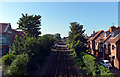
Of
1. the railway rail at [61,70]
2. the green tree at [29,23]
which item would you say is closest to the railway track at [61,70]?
the railway rail at [61,70]

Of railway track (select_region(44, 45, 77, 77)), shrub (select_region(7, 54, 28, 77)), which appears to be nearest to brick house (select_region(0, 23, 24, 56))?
railway track (select_region(44, 45, 77, 77))

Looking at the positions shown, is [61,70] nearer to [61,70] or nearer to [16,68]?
[61,70]

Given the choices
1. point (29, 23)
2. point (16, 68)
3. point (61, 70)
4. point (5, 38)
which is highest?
point (29, 23)

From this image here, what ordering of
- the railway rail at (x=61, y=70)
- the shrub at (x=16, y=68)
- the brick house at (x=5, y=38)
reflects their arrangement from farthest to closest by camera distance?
1. the brick house at (x=5, y=38)
2. the railway rail at (x=61, y=70)
3. the shrub at (x=16, y=68)

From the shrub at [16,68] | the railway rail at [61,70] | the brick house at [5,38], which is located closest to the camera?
the shrub at [16,68]

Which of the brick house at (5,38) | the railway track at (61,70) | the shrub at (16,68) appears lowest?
the railway track at (61,70)

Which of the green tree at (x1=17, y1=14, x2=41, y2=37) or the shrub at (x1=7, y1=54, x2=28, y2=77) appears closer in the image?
the shrub at (x1=7, y1=54, x2=28, y2=77)

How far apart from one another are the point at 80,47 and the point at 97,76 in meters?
17.0

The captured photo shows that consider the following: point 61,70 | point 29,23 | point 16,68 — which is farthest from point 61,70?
point 29,23

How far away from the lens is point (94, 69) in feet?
55.6

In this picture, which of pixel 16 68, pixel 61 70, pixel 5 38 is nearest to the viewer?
pixel 16 68

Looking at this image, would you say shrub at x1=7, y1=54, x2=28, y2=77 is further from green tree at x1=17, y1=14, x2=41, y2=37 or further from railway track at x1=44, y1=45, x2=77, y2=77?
green tree at x1=17, y1=14, x2=41, y2=37

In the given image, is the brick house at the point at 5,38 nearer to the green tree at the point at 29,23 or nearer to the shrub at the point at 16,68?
the green tree at the point at 29,23

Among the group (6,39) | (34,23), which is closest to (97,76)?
(34,23)
